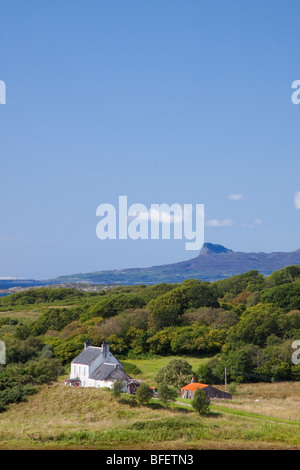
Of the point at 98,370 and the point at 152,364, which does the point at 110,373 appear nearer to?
the point at 98,370

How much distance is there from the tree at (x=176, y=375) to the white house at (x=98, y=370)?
3.38 meters

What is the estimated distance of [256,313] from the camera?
87.4 meters

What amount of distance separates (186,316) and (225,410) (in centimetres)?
5006

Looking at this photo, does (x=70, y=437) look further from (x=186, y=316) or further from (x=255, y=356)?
(x=186, y=316)

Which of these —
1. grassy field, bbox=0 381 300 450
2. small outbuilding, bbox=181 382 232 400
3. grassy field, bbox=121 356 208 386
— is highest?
grassy field, bbox=0 381 300 450

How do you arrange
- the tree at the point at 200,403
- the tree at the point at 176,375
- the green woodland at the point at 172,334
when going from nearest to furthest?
the tree at the point at 200,403, the tree at the point at 176,375, the green woodland at the point at 172,334

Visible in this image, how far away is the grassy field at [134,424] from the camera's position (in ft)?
109

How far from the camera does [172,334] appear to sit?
8306 centimetres

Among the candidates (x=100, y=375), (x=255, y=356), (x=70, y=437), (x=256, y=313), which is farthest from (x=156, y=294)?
(x=70, y=437)

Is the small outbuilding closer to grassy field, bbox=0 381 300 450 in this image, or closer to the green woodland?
grassy field, bbox=0 381 300 450

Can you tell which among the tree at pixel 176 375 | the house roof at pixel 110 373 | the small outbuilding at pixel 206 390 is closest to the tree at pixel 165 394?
the small outbuilding at pixel 206 390

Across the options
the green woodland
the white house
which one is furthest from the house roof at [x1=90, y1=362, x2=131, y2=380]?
the green woodland

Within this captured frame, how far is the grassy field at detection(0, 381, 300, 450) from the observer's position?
33.2m

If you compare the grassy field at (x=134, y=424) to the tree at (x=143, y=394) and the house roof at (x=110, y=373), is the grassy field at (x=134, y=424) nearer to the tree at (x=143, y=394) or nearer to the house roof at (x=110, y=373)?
the tree at (x=143, y=394)
